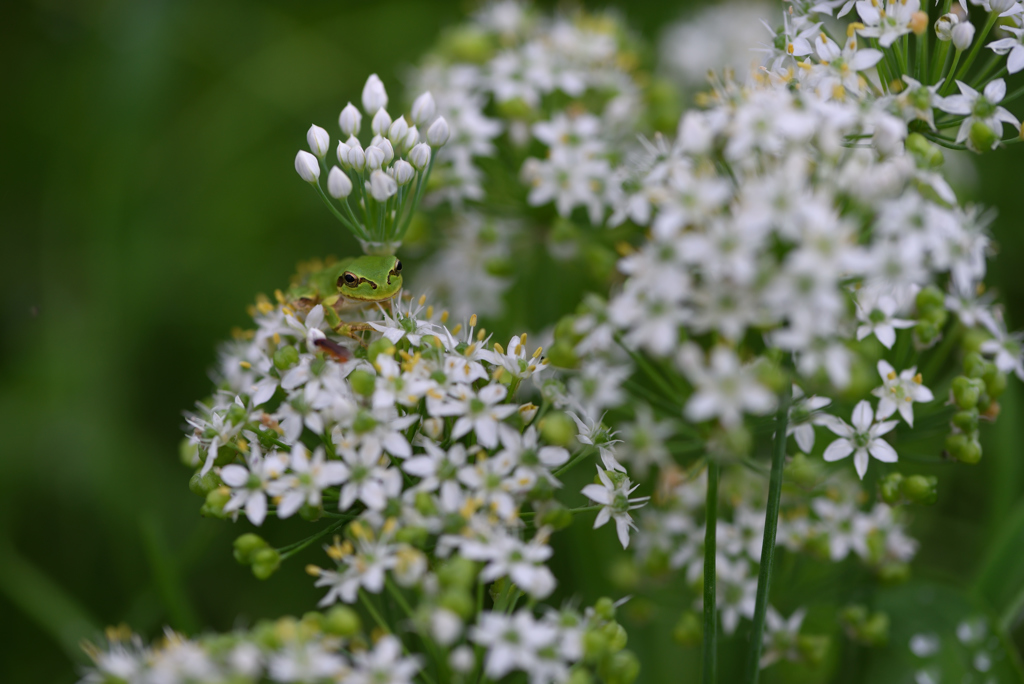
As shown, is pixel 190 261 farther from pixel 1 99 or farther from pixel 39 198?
pixel 1 99

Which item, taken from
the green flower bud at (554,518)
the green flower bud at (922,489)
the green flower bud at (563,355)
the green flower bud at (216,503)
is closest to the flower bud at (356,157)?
the green flower bud at (563,355)

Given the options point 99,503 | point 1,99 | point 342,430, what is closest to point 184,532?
point 99,503

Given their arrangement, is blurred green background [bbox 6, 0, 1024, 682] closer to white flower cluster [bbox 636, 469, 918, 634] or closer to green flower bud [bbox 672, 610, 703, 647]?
white flower cluster [bbox 636, 469, 918, 634]

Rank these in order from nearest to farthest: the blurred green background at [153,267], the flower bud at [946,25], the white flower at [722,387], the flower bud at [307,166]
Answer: the white flower at [722,387] < the flower bud at [946,25] < the flower bud at [307,166] < the blurred green background at [153,267]

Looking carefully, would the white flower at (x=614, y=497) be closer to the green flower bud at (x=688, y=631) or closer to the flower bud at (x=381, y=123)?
the green flower bud at (x=688, y=631)

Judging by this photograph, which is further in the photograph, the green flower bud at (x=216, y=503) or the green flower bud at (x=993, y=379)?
the green flower bud at (x=993, y=379)

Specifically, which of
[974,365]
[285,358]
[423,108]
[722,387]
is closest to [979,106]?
[974,365]

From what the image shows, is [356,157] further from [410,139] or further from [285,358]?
[285,358]
